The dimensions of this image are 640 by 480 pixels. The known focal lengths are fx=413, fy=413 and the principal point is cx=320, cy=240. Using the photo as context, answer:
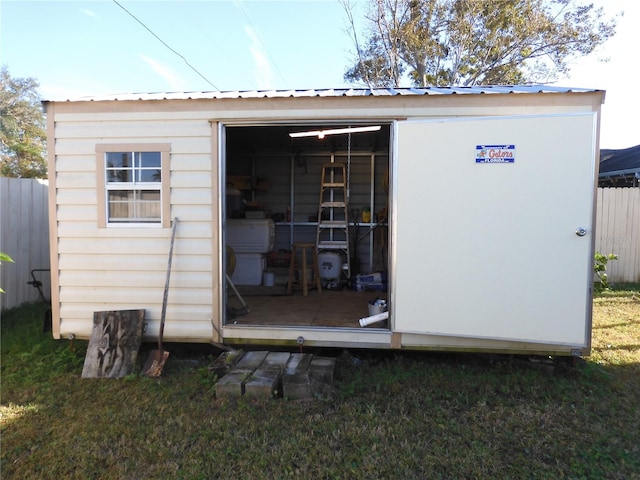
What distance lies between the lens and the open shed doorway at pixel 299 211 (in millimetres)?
6484

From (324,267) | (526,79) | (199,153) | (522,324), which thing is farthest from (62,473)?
(526,79)

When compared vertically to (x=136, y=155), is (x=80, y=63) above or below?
above

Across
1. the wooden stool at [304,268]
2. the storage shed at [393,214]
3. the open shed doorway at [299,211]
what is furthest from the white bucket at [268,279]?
the storage shed at [393,214]

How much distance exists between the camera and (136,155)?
409 centimetres

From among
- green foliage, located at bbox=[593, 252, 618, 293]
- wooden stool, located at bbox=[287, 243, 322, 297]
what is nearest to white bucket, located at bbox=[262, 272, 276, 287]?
wooden stool, located at bbox=[287, 243, 322, 297]

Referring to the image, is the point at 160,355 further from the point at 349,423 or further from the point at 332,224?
the point at 332,224

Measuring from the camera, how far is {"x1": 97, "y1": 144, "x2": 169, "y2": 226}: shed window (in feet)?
13.3

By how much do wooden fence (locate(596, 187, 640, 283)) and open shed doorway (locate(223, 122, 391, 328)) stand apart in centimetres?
443

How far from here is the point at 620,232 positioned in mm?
8109

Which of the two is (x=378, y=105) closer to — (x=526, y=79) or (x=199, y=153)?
(x=199, y=153)

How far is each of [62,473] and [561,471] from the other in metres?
2.94

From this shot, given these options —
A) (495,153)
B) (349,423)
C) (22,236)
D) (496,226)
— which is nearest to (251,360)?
(349,423)

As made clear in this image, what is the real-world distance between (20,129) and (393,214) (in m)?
15.8

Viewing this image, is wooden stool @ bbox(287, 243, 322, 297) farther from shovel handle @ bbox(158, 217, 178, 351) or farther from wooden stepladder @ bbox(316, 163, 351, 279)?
shovel handle @ bbox(158, 217, 178, 351)
